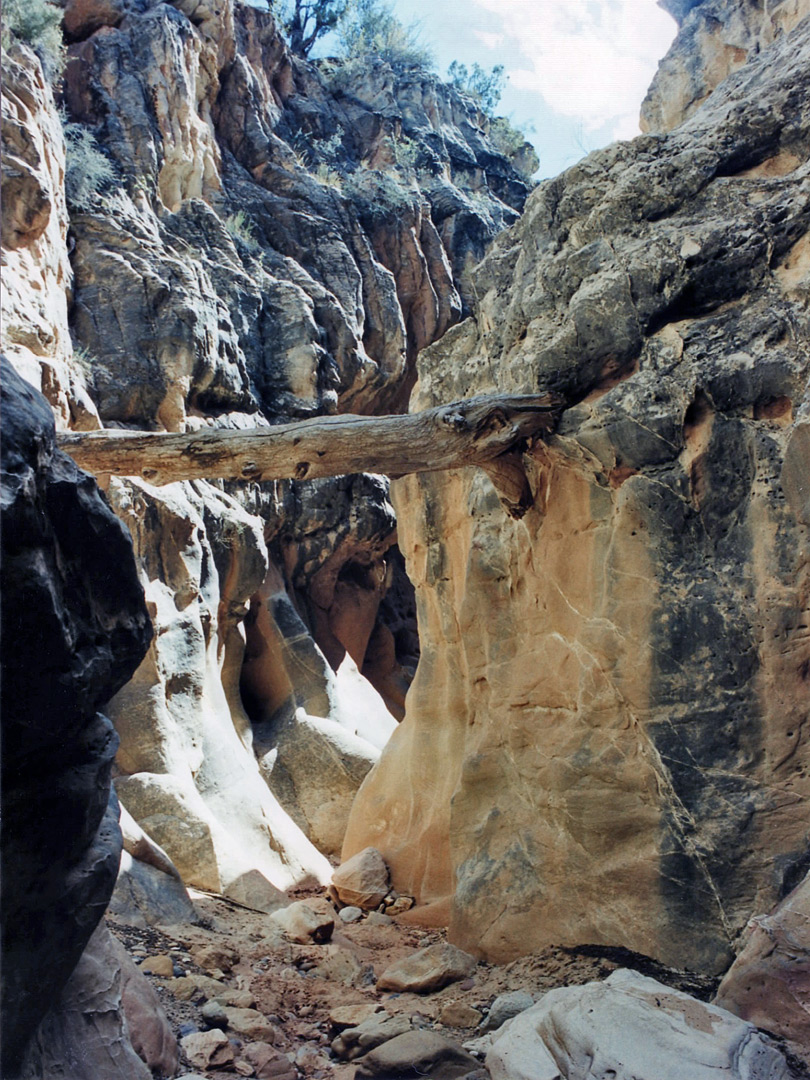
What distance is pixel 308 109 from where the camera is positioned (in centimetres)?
1744

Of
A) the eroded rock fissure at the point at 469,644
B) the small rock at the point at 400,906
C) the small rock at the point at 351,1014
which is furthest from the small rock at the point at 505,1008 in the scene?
the small rock at the point at 400,906

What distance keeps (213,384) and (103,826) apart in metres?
9.28

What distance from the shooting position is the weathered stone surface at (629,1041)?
11.6 ft

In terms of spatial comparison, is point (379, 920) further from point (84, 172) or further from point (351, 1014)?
point (84, 172)

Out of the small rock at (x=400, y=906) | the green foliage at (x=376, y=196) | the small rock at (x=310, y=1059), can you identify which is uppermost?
the green foliage at (x=376, y=196)

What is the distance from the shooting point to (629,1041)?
370cm

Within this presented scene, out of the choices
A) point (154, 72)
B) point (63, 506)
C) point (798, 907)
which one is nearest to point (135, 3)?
point (154, 72)

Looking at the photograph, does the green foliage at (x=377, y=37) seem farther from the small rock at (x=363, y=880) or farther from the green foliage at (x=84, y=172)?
the small rock at (x=363, y=880)

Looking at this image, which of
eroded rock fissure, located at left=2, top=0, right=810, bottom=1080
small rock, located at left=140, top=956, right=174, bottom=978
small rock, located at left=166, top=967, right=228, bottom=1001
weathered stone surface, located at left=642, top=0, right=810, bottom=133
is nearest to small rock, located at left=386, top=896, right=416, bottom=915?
eroded rock fissure, located at left=2, top=0, right=810, bottom=1080

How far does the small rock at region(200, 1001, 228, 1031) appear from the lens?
4.75 meters

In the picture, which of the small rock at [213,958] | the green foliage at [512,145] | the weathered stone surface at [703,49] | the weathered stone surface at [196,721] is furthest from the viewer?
the green foliage at [512,145]

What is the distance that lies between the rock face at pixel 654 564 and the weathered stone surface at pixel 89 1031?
3.13 meters

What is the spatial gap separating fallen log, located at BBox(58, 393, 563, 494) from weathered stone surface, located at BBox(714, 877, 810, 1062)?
10.9 ft

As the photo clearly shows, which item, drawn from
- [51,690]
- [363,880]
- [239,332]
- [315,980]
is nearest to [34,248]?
[239,332]
